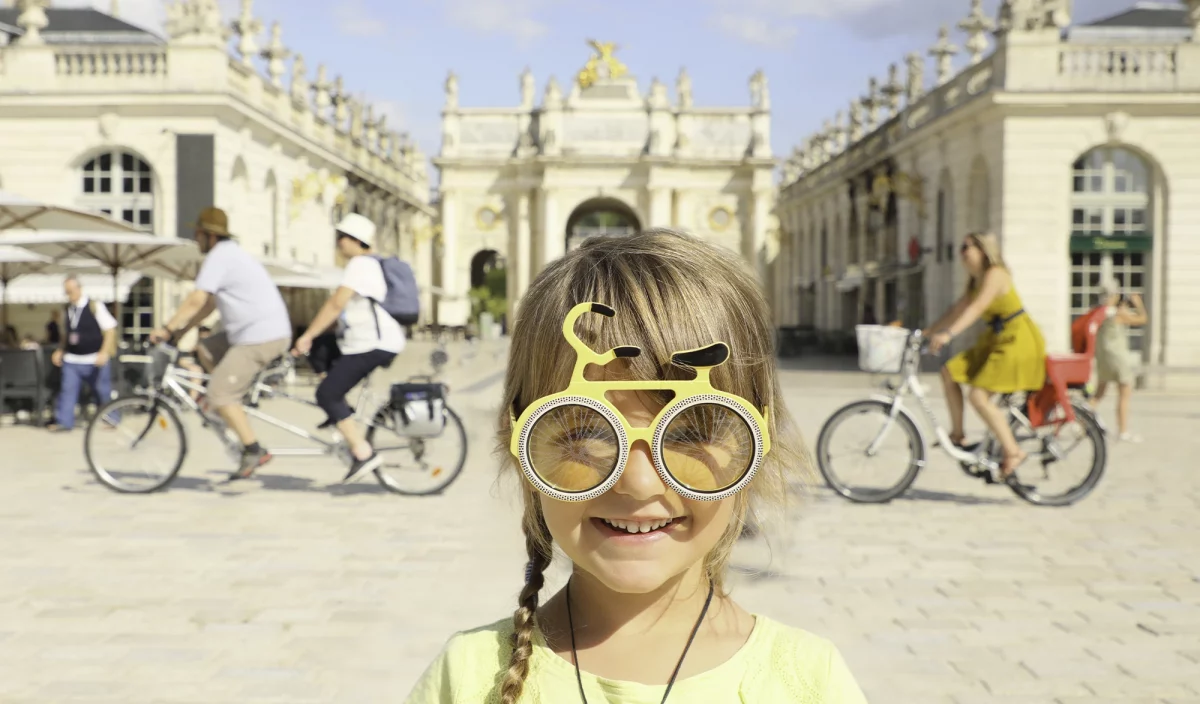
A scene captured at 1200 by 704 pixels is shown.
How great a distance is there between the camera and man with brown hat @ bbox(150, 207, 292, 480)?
26.8ft

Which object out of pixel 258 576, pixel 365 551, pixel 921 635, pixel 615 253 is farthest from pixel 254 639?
pixel 615 253

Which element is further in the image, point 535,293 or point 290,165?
point 290,165

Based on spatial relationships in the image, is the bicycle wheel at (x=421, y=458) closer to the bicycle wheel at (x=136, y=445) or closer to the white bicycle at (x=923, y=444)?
the bicycle wheel at (x=136, y=445)

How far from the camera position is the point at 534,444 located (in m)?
1.62

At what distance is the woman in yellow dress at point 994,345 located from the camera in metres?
7.88

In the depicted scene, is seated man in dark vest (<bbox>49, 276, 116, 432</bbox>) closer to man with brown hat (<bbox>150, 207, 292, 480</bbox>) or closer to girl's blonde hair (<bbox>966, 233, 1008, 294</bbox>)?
man with brown hat (<bbox>150, 207, 292, 480</bbox>)

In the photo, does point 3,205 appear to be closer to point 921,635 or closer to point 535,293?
point 921,635

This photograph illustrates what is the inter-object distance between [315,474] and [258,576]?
4.37 m

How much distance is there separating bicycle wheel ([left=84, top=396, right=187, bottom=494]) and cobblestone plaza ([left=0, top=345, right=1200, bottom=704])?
19 cm

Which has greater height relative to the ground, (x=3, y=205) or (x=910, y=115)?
(x=910, y=115)

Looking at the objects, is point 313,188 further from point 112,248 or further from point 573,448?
→ point 573,448

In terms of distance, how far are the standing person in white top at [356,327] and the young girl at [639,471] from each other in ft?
21.3

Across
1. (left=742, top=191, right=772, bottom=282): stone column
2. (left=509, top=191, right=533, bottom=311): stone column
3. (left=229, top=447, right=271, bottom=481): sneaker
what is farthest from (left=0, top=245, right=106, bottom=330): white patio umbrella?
(left=742, top=191, right=772, bottom=282): stone column

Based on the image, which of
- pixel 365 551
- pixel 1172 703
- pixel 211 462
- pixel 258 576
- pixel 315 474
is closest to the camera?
pixel 1172 703
